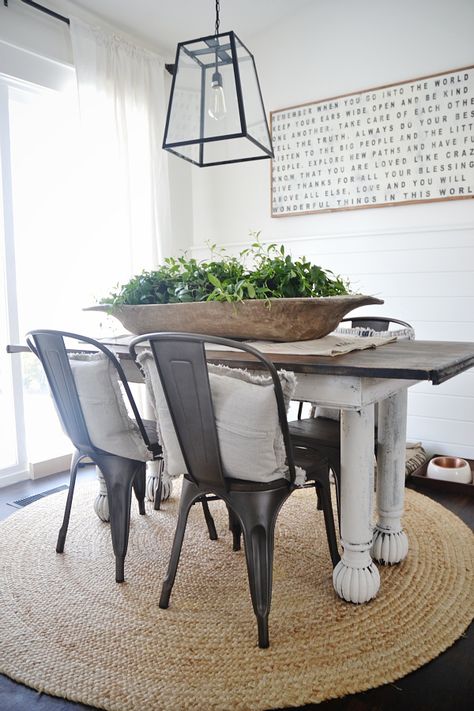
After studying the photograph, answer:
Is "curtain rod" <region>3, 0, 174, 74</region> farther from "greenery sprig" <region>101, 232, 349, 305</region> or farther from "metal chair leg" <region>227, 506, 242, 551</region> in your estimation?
"metal chair leg" <region>227, 506, 242, 551</region>

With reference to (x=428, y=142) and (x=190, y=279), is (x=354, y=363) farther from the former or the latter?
(x=428, y=142)

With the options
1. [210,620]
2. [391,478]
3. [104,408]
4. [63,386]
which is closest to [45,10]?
[63,386]

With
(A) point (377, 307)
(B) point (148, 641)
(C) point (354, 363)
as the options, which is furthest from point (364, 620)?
(A) point (377, 307)

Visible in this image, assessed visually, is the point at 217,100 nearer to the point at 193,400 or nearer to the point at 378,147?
the point at 193,400

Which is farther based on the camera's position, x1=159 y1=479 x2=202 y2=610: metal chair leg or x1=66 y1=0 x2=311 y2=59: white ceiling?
x1=66 y1=0 x2=311 y2=59: white ceiling

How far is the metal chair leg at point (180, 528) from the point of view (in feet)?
5.49

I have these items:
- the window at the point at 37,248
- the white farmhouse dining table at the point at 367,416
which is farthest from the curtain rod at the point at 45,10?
the white farmhouse dining table at the point at 367,416

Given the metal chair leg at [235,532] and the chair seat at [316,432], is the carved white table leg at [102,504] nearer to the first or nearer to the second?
the metal chair leg at [235,532]

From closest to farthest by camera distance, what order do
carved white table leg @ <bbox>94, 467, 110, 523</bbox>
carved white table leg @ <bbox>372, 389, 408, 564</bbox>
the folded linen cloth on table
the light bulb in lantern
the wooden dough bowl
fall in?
the folded linen cloth on table < the wooden dough bowl < carved white table leg @ <bbox>372, 389, 408, 564</bbox> < the light bulb in lantern < carved white table leg @ <bbox>94, 467, 110, 523</bbox>

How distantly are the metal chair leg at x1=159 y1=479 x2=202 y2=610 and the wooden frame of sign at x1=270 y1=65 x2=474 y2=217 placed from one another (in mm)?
2332

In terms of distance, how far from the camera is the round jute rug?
4.59 feet

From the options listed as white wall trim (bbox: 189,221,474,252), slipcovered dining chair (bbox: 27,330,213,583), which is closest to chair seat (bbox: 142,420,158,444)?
slipcovered dining chair (bbox: 27,330,213,583)

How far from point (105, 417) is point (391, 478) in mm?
992

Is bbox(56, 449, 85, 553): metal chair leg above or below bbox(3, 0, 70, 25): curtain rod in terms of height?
below
